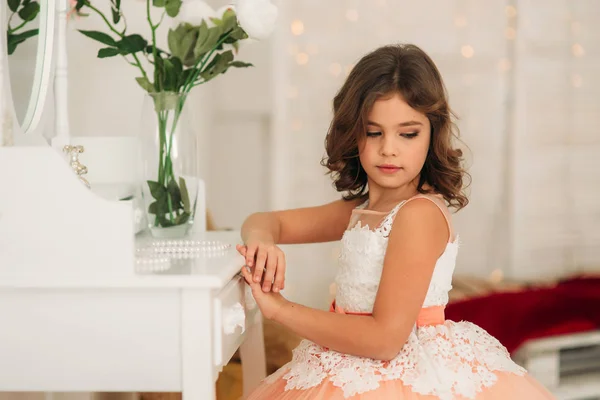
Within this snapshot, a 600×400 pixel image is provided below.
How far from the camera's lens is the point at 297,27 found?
2580 mm

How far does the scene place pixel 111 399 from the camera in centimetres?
188

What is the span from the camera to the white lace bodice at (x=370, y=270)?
1.23 metres

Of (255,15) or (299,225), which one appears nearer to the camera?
(255,15)

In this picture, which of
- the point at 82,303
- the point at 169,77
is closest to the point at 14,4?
the point at 169,77

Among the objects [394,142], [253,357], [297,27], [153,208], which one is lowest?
[253,357]

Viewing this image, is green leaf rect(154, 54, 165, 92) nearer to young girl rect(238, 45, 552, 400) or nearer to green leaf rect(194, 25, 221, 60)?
green leaf rect(194, 25, 221, 60)

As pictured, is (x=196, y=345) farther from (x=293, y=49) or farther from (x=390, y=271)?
(x=293, y=49)

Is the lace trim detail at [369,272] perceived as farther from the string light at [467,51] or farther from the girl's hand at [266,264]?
the string light at [467,51]

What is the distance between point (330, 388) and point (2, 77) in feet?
2.29

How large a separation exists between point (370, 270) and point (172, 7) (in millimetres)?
610

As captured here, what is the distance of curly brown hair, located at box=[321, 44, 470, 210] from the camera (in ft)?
4.13

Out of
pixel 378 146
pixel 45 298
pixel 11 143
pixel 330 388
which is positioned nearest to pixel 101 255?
pixel 45 298

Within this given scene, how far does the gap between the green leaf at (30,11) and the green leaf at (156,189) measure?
1.19 feet

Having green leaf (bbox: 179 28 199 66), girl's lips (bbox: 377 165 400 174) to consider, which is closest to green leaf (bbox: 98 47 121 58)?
green leaf (bbox: 179 28 199 66)
